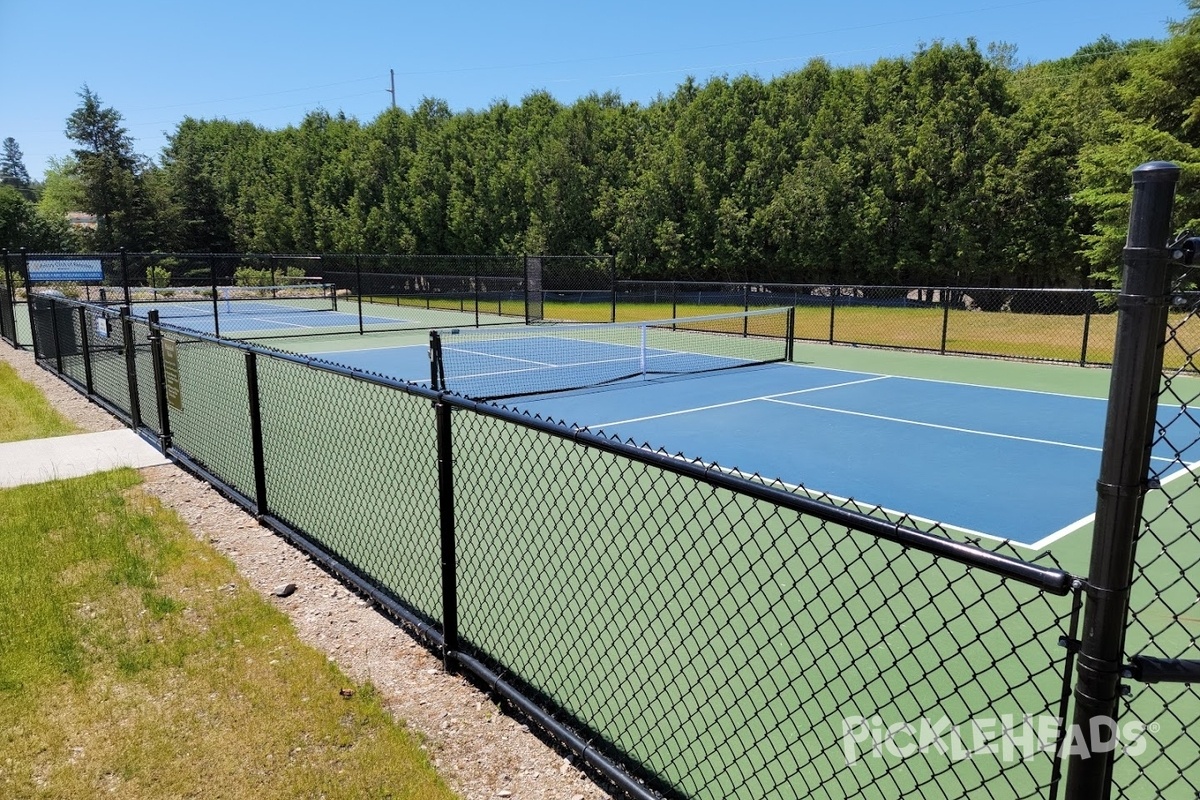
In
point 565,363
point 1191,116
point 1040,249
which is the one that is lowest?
point 565,363

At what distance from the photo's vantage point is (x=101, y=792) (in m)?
3.16

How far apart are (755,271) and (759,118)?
7.34m

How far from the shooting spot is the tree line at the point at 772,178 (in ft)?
98.5

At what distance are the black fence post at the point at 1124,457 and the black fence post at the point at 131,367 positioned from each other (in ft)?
29.9

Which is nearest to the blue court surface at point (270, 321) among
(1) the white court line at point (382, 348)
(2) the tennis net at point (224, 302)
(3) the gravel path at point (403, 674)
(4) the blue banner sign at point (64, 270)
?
(2) the tennis net at point (224, 302)

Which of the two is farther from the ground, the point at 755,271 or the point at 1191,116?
the point at 1191,116

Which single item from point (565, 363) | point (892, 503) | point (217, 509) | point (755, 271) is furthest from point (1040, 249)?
point (217, 509)

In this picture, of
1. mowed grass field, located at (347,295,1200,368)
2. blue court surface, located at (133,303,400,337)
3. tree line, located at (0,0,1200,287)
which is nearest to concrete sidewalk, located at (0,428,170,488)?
blue court surface, located at (133,303,400,337)

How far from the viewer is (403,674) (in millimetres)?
4109

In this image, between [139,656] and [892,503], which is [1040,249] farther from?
[139,656]

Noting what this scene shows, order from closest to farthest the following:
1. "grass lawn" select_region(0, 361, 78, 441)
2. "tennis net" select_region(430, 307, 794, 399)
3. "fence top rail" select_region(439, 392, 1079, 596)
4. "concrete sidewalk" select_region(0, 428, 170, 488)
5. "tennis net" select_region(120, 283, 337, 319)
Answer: "fence top rail" select_region(439, 392, 1079, 596), "concrete sidewalk" select_region(0, 428, 170, 488), "grass lawn" select_region(0, 361, 78, 441), "tennis net" select_region(430, 307, 794, 399), "tennis net" select_region(120, 283, 337, 319)

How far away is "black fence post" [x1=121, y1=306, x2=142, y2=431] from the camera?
855 centimetres

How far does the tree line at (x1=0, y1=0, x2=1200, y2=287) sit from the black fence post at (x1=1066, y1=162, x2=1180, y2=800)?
27.8 meters

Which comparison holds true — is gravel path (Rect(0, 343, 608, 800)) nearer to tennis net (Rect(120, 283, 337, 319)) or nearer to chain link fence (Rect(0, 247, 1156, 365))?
chain link fence (Rect(0, 247, 1156, 365))
